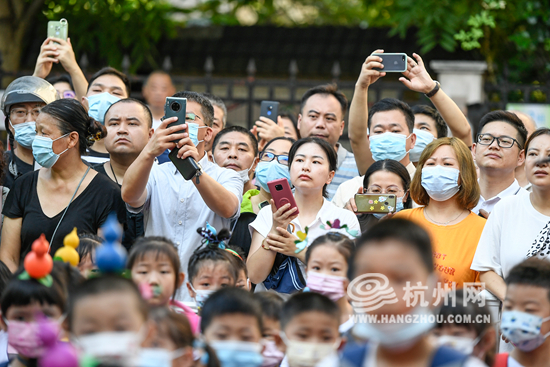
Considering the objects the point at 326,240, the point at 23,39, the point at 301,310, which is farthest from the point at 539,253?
the point at 23,39

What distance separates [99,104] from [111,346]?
12.7ft

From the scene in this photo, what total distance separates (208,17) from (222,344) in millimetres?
14587

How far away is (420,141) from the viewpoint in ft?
18.6

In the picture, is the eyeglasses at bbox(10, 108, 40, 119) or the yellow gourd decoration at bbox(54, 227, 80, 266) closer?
the yellow gourd decoration at bbox(54, 227, 80, 266)

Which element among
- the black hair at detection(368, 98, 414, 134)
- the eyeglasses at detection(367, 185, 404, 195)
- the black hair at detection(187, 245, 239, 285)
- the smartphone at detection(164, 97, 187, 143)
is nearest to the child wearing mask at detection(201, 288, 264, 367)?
the black hair at detection(187, 245, 239, 285)

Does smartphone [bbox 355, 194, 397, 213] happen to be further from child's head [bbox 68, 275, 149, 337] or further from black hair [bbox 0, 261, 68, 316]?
child's head [bbox 68, 275, 149, 337]

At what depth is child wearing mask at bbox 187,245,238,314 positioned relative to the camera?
397 cm

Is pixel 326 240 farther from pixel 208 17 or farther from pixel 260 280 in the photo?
pixel 208 17

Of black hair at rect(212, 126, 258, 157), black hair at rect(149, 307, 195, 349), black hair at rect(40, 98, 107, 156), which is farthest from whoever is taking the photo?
black hair at rect(212, 126, 258, 157)

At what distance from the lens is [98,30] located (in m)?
11.2

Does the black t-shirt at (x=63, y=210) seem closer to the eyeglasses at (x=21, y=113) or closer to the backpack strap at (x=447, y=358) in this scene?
the eyeglasses at (x=21, y=113)

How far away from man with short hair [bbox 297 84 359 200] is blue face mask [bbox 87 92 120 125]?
1.71 m

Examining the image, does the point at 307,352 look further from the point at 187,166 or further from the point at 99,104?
the point at 99,104

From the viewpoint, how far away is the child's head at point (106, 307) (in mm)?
2332
